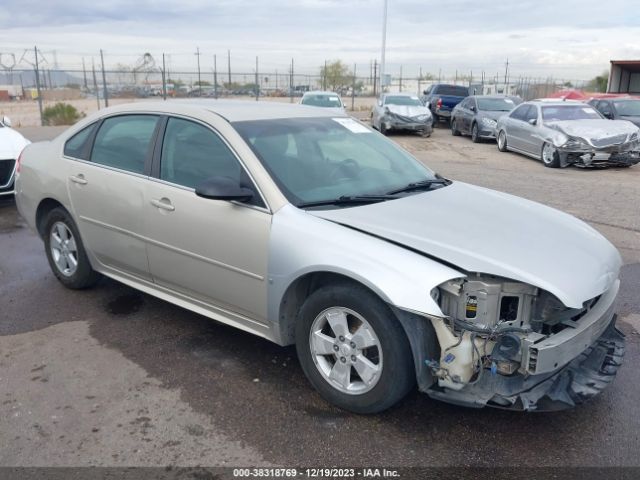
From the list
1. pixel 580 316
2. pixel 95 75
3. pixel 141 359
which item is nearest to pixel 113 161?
pixel 141 359

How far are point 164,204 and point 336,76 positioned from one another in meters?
48.5

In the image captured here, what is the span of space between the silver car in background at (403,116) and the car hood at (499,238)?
51.1ft

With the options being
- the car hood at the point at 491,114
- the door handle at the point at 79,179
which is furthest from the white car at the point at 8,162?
the car hood at the point at 491,114

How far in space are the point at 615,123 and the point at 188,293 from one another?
11.9 meters

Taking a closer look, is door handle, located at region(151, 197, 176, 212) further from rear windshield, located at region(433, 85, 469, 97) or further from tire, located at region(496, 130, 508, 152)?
rear windshield, located at region(433, 85, 469, 97)

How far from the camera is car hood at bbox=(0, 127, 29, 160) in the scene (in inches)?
330

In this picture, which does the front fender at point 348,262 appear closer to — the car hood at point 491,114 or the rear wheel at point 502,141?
the rear wheel at point 502,141

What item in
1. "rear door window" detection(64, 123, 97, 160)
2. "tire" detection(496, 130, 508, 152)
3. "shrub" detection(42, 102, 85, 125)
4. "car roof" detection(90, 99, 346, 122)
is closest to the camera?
"car roof" detection(90, 99, 346, 122)

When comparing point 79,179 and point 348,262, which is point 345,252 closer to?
point 348,262

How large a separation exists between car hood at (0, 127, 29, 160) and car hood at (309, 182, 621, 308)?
665cm

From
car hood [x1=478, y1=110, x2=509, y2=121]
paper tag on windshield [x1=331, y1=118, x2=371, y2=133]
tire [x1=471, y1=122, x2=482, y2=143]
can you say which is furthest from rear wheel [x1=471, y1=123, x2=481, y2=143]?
paper tag on windshield [x1=331, y1=118, x2=371, y2=133]

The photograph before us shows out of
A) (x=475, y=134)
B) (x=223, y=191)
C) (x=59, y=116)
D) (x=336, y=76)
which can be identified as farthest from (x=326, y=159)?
(x=336, y=76)

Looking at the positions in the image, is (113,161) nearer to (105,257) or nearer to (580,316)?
(105,257)

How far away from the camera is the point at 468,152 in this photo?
52.6 feet
